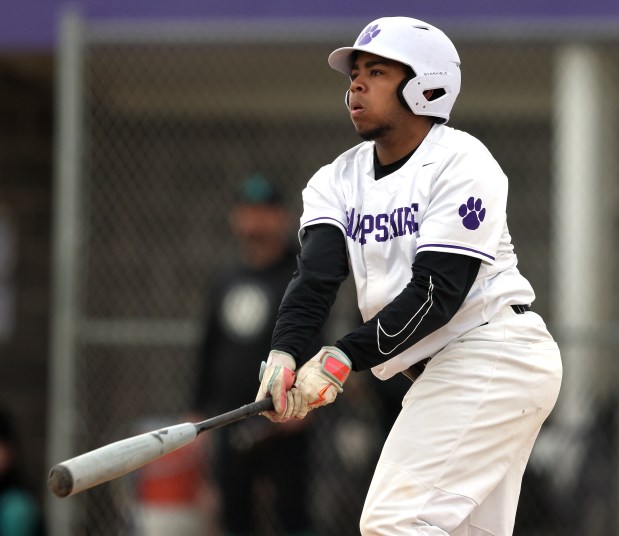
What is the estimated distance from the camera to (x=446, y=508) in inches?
159

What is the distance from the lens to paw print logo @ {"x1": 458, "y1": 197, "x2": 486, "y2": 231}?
4.04 m

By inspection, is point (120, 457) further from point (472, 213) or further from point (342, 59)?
point (342, 59)

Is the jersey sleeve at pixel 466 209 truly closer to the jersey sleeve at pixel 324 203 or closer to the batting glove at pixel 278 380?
the jersey sleeve at pixel 324 203

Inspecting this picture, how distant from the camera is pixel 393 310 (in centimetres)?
400

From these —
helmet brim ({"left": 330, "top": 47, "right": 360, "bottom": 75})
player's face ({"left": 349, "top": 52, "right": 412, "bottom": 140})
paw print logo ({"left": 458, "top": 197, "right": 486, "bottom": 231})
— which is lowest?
paw print logo ({"left": 458, "top": 197, "right": 486, "bottom": 231})

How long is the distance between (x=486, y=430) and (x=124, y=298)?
5253mm

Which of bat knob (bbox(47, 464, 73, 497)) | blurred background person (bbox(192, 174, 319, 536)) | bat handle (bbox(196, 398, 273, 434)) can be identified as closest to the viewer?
bat knob (bbox(47, 464, 73, 497))

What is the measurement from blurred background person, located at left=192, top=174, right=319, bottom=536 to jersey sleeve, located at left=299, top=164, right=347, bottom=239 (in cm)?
233

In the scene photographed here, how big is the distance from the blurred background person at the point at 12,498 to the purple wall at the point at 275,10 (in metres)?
2.29

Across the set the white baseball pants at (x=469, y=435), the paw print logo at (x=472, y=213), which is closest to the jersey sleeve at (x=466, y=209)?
the paw print logo at (x=472, y=213)

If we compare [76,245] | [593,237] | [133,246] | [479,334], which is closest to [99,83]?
[133,246]

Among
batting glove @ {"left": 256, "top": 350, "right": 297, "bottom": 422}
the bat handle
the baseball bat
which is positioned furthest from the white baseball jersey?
the baseball bat

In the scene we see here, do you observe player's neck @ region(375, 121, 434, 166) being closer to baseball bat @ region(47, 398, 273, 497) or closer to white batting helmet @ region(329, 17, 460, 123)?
white batting helmet @ region(329, 17, 460, 123)

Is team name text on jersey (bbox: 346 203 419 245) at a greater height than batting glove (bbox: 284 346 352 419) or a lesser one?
greater
